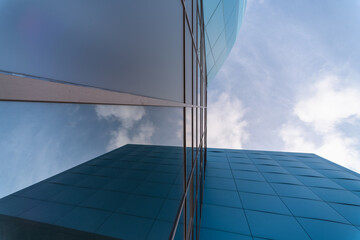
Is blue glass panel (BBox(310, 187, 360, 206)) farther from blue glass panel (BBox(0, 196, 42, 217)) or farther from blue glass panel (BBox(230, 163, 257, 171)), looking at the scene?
blue glass panel (BBox(0, 196, 42, 217))

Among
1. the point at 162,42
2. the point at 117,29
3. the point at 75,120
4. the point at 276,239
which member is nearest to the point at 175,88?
the point at 162,42

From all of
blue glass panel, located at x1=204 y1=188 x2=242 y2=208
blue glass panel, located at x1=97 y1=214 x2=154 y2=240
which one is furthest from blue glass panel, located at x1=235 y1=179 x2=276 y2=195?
blue glass panel, located at x1=97 y1=214 x2=154 y2=240

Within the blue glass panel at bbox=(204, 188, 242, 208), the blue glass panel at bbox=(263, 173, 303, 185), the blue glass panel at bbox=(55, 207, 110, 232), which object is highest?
the blue glass panel at bbox=(55, 207, 110, 232)

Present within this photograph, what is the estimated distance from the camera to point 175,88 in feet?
8.87

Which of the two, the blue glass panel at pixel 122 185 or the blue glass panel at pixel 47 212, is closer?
the blue glass panel at pixel 47 212

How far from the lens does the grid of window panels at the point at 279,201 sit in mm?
5598

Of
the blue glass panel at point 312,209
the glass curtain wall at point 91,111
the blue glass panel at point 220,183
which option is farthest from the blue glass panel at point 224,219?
the glass curtain wall at point 91,111

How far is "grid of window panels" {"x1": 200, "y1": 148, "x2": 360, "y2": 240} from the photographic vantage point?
5.60 meters

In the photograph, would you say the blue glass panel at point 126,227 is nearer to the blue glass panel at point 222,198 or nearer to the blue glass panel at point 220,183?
the blue glass panel at point 222,198

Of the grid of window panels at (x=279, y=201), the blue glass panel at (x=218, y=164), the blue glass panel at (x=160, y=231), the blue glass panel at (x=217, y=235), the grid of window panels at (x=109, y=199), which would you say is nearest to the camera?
the grid of window panels at (x=109, y=199)

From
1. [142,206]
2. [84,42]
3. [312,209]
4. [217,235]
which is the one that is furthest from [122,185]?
[312,209]

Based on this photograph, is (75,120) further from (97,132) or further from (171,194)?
(171,194)

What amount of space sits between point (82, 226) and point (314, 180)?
12442 millimetres

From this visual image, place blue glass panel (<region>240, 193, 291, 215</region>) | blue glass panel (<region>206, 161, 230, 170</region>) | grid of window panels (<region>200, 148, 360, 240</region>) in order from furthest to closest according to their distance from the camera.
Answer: blue glass panel (<region>206, 161, 230, 170</region>) → blue glass panel (<region>240, 193, 291, 215</region>) → grid of window panels (<region>200, 148, 360, 240</region>)
